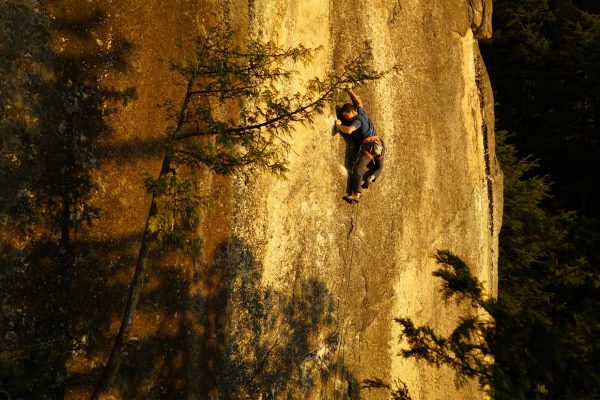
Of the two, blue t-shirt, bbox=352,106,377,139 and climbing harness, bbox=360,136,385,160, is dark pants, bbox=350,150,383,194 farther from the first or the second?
blue t-shirt, bbox=352,106,377,139

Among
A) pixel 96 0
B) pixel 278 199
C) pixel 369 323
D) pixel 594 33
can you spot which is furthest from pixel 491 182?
pixel 594 33

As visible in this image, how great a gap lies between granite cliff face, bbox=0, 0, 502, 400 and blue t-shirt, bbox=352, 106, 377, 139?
392 mm

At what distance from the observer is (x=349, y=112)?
8.00 metres

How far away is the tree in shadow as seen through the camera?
14.9ft

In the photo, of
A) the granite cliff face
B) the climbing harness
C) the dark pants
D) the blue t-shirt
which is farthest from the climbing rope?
the blue t-shirt

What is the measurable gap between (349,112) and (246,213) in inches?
100

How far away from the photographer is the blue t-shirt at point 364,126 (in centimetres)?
820

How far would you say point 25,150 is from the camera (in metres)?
4.66

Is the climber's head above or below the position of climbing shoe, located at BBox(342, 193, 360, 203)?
above

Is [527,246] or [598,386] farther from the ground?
[527,246]

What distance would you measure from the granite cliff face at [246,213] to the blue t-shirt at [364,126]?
392mm

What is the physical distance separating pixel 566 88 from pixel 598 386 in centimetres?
2047

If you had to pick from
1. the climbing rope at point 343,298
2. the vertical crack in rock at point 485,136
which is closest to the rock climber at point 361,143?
the climbing rope at point 343,298

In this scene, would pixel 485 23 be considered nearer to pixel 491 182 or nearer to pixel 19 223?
pixel 491 182
